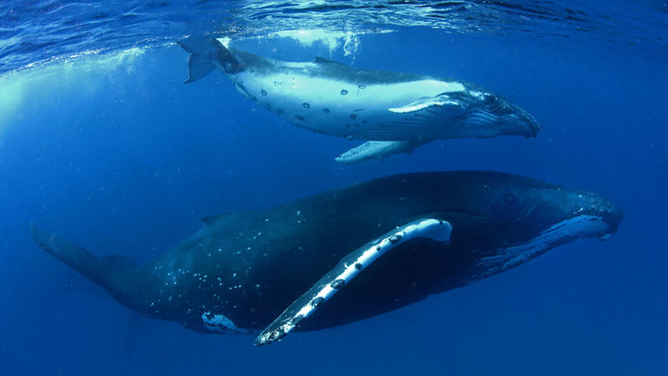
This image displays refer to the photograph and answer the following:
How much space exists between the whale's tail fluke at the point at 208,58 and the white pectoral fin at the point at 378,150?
9.21ft

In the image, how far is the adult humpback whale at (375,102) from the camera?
6.58 meters

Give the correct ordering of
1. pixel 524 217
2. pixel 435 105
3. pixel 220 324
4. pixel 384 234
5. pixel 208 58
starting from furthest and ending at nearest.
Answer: pixel 208 58 < pixel 220 324 < pixel 435 105 < pixel 524 217 < pixel 384 234

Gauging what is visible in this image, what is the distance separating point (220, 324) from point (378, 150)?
14.4 feet

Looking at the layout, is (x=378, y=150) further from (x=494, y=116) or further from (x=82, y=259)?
(x=82, y=259)

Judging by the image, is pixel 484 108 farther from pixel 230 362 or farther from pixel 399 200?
pixel 230 362

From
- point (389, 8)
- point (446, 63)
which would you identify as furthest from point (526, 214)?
point (446, 63)

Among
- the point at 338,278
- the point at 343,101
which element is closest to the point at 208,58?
the point at 343,101

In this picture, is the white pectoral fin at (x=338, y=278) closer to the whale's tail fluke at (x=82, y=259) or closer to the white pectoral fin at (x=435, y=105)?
the white pectoral fin at (x=435, y=105)

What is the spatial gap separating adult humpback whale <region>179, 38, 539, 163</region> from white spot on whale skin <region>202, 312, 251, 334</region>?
3.55 metres

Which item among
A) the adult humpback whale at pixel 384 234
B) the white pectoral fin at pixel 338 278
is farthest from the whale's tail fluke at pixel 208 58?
the white pectoral fin at pixel 338 278

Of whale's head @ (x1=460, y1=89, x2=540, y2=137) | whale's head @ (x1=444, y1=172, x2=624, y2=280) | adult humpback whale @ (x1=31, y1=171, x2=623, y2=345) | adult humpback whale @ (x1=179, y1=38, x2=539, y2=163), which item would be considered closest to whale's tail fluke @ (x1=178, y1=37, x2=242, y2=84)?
adult humpback whale @ (x1=179, y1=38, x2=539, y2=163)

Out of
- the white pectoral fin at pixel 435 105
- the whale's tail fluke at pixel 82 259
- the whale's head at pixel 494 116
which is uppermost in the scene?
the white pectoral fin at pixel 435 105

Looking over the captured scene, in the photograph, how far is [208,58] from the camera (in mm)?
A: 8523

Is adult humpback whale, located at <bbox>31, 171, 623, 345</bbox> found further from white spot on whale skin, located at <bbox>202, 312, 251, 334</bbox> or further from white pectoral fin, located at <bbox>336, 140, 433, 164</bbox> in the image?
white pectoral fin, located at <bbox>336, 140, 433, 164</bbox>
